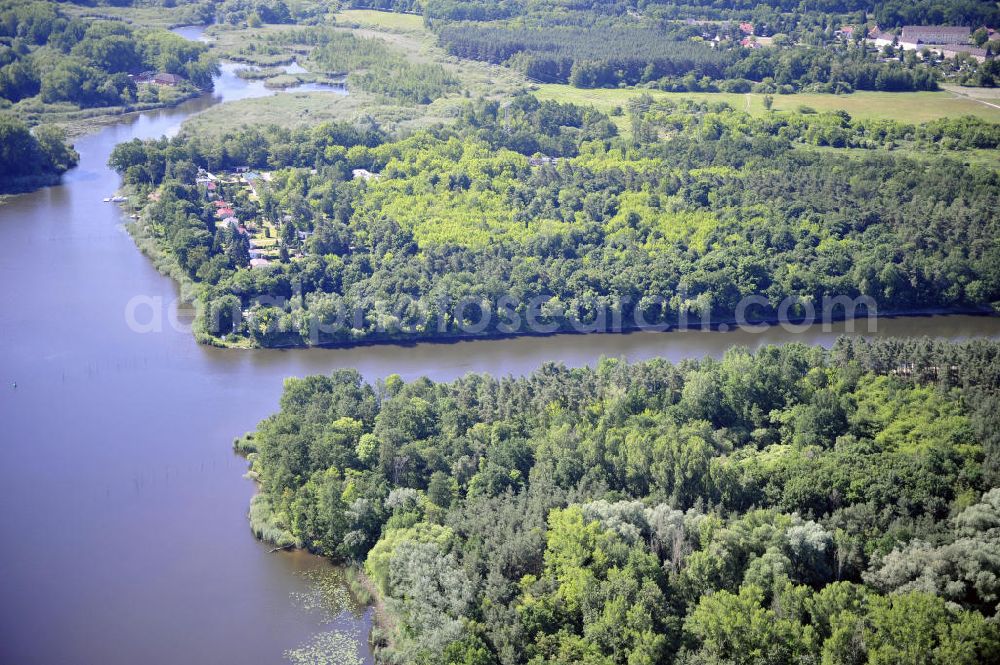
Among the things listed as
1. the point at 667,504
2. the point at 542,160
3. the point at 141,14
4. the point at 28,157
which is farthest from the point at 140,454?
the point at 141,14

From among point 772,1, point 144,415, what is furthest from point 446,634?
point 772,1

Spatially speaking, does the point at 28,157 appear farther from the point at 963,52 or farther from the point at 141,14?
the point at 963,52

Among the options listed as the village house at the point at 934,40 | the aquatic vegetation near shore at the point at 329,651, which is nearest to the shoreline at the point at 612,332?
the aquatic vegetation near shore at the point at 329,651

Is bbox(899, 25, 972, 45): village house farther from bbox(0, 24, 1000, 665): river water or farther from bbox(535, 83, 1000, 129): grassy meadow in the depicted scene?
bbox(0, 24, 1000, 665): river water

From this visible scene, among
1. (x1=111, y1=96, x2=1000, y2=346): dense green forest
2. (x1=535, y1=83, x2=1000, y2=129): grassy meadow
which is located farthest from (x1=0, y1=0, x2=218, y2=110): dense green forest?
(x1=535, y1=83, x2=1000, y2=129): grassy meadow

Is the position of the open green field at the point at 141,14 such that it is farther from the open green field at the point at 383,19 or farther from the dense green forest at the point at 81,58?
the open green field at the point at 383,19
